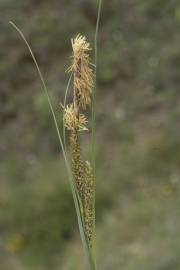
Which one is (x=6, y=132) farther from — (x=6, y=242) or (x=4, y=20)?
(x=6, y=242)

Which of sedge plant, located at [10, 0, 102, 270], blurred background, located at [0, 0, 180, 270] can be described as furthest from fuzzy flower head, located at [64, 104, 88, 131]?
blurred background, located at [0, 0, 180, 270]

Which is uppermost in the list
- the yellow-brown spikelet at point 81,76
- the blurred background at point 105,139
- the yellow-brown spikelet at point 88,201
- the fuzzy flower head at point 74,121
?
the blurred background at point 105,139

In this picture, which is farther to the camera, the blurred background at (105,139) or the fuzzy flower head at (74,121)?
the blurred background at (105,139)

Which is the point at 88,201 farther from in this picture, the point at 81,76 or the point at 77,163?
the point at 81,76

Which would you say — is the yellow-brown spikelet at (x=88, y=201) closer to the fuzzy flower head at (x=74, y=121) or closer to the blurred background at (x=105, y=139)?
the fuzzy flower head at (x=74, y=121)

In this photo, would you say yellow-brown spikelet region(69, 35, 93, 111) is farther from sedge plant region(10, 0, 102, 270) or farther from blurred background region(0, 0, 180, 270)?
blurred background region(0, 0, 180, 270)

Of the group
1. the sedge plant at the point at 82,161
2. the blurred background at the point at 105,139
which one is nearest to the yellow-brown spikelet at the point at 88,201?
the sedge plant at the point at 82,161
